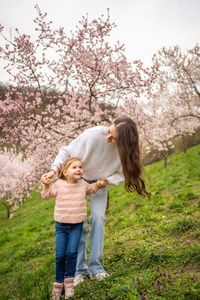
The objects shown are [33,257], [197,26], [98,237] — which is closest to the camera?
[98,237]

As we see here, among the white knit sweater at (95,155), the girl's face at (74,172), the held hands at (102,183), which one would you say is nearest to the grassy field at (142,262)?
the white knit sweater at (95,155)

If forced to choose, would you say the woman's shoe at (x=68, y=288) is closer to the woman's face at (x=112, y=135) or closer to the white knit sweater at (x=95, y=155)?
the white knit sweater at (x=95, y=155)

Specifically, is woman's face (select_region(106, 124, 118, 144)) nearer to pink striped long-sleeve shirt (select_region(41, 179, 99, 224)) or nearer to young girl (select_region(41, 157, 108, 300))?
young girl (select_region(41, 157, 108, 300))

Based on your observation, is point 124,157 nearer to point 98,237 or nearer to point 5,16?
point 98,237

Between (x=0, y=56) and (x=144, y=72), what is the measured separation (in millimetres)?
4352

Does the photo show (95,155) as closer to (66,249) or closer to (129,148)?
(129,148)

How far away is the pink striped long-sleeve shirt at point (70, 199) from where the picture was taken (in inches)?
97.8

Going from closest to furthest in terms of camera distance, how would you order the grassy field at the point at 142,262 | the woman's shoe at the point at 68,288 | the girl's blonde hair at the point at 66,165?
the grassy field at the point at 142,262, the woman's shoe at the point at 68,288, the girl's blonde hair at the point at 66,165

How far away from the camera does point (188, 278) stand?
81.8 inches

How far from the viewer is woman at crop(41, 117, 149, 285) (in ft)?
8.52

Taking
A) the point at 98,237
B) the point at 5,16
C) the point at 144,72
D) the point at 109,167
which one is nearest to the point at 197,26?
the point at 144,72

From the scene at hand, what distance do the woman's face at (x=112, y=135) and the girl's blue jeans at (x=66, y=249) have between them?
3.51ft

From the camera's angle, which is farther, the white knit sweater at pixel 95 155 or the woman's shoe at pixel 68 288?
the white knit sweater at pixel 95 155

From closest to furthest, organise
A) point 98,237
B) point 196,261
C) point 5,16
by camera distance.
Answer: point 196,261 < point 98,237 < point 5,16
